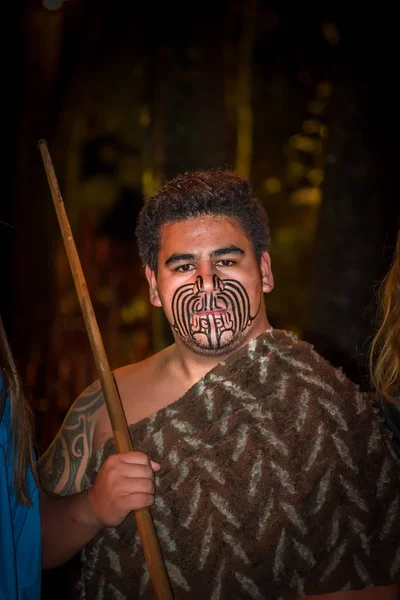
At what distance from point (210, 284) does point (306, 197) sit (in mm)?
6992

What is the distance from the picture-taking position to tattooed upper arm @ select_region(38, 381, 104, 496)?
7.10ft

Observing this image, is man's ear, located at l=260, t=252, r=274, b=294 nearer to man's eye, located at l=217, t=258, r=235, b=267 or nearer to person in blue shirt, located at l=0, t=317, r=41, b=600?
man's eye, located at l=217, t=258, r=235, b=267

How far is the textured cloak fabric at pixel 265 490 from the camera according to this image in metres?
1.89

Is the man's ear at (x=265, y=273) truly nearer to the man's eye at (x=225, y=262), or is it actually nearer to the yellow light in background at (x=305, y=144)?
the man's eye at (x=225, y=262)

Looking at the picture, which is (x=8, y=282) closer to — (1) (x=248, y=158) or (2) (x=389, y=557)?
(1) (x=248, y=158)

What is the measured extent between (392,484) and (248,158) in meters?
6.74

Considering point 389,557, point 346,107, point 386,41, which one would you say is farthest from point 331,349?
point 389,557

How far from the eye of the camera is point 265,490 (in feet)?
6.32

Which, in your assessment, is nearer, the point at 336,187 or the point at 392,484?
Result: the point at 392,484

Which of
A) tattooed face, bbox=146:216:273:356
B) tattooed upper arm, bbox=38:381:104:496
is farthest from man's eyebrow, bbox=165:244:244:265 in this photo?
tattooed upper arm, bbox=38:381:104:496

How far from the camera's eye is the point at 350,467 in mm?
1937

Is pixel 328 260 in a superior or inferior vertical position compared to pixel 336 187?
inferior

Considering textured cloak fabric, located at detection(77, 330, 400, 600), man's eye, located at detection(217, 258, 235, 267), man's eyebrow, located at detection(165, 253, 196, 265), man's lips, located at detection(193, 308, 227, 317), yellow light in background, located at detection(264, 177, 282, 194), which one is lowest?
textured cloak fabric, located at detection(77, 330, 400, 600)

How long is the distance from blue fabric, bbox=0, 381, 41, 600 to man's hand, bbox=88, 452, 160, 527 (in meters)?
0.24
